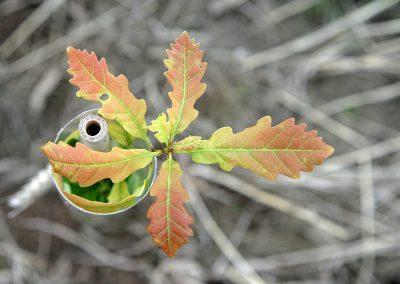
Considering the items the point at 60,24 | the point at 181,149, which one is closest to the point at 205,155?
the point at 181,149

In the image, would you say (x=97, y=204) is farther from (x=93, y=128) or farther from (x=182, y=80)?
(x=182, y=80)

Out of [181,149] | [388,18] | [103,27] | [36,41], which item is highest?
[388,18]

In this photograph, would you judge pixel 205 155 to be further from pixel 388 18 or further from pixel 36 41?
pixel 388 18

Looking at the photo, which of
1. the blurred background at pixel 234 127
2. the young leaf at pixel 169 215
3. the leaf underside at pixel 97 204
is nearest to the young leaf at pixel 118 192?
the leaf underside at pixel 97 204

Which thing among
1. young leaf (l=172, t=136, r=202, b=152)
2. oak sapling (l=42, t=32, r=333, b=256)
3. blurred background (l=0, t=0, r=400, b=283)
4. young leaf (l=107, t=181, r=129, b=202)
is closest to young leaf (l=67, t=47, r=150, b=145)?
oak sapling (l=42, t=32, r=333, b=256)

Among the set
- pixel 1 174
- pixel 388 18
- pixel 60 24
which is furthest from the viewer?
pixel 388 18

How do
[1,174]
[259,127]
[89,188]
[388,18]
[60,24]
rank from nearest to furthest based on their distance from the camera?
[259,127] < [89,188] < [1,174] < [60,24] < [388,18]
